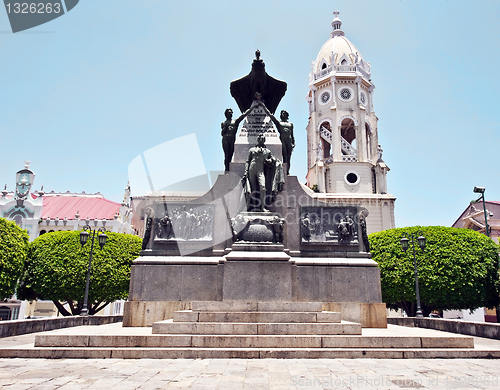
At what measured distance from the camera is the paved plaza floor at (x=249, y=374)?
209 inches

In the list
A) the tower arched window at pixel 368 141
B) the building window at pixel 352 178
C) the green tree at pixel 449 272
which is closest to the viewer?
the green tree at pixel 449 272

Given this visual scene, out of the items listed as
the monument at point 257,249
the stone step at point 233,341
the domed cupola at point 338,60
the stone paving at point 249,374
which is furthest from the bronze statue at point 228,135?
the domed cupola at point 338,60

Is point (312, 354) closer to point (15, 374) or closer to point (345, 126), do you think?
point (15, 374)

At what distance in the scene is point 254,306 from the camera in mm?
9703

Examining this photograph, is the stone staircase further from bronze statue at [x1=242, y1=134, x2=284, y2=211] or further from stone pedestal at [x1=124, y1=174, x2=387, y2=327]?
bronze statue at [x1=242, y1=134, x2=284, y2=211]

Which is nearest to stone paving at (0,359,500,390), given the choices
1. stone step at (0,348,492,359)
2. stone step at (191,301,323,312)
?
stone step at (0,348,492,359)

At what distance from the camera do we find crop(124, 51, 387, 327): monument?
10.9 metres

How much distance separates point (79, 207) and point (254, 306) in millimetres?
50515

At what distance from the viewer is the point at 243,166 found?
13.2 meters

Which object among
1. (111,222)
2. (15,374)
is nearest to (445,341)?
(15,374)

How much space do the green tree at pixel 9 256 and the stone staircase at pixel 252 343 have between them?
21.2m

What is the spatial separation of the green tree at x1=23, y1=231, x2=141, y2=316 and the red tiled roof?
→ 23.1 meters

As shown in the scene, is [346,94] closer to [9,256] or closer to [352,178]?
[352,178]

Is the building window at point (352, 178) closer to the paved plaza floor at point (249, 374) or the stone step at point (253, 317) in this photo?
the stone step at point (253, 317)
